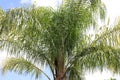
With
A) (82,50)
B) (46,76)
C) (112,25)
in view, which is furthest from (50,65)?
(112,25)

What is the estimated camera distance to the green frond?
14.0 meters

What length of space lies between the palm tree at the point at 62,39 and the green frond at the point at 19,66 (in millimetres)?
101

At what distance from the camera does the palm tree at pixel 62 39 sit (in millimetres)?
13023

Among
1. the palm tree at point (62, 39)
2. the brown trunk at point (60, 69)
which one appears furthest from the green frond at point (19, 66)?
the brown trunk at point (60, 69)

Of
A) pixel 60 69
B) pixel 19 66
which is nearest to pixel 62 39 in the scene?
pixel 60 69

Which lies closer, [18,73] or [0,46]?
[0,46]

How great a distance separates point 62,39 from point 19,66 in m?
2.25

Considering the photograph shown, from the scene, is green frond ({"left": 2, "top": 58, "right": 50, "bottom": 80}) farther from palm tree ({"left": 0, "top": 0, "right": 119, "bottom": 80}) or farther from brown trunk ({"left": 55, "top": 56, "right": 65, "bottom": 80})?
brown trunk ({"left": 55, "top": 56, "right": 65, "bottom": 80})

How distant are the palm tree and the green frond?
4.0 inches

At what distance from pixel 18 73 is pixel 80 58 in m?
2.83

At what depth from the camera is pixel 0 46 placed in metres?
13.4

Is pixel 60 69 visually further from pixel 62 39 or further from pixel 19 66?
pixel 19 66

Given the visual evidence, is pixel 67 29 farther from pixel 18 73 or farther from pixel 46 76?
pixel 18 73

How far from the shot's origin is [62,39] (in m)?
13.4
